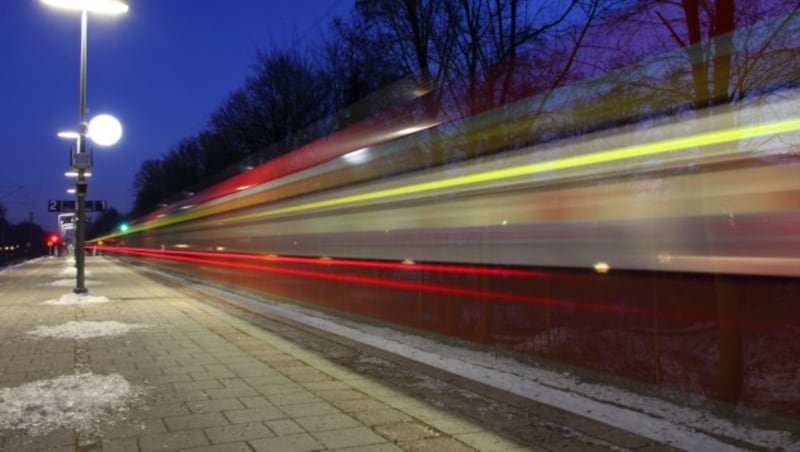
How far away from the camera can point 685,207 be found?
5031 mm

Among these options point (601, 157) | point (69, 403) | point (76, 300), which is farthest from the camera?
point (76, 300)

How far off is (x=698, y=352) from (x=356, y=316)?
5.60 m

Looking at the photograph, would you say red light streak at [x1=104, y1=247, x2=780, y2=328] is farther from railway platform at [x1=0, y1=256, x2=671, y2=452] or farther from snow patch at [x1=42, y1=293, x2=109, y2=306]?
snow patch at [x1=42, y1=293, x2=109, y2=306]

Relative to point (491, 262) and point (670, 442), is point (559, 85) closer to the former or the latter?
point (491, 262)

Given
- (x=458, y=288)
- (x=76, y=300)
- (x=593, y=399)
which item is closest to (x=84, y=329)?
(x=76, y=300)

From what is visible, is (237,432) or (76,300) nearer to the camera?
(237,432)

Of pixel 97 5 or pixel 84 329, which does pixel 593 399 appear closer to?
pixel 84 329

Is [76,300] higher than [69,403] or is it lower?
higher

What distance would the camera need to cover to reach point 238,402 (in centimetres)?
538

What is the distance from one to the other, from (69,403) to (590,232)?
15.0 ft

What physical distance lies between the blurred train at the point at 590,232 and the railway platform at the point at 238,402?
1571mm

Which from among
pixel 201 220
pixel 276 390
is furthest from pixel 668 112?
pixel 201 220

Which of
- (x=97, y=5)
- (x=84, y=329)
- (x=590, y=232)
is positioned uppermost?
(x=97, y=5)

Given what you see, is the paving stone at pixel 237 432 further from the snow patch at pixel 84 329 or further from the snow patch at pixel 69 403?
the snow patch at pixel 84 329
